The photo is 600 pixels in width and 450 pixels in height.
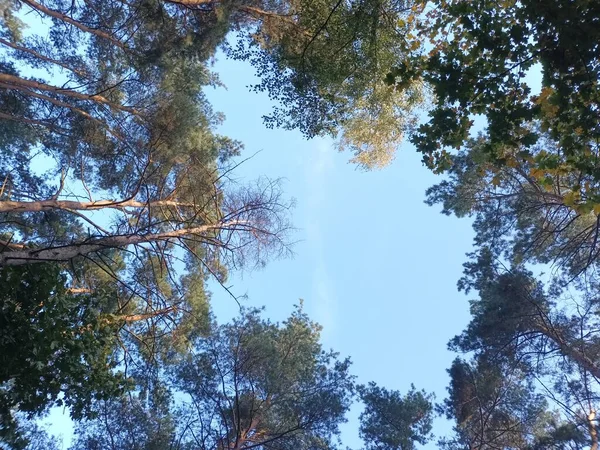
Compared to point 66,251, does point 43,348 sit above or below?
below

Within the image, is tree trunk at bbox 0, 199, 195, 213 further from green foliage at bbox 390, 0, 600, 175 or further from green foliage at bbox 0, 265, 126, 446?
green foliage at bbox 390, 0, 600, 175

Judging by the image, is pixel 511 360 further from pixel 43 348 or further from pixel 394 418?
pixel 43 348

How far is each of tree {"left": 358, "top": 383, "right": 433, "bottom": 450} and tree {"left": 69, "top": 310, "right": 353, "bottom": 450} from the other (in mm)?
746

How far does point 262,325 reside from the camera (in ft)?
46.2

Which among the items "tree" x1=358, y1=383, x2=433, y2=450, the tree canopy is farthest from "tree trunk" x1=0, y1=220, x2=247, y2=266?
"tree" x1=358, y1=383, x2=433, y2=450

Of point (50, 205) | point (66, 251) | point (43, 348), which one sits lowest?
point (43, 348)

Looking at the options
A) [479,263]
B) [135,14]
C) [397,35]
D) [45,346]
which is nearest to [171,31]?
[135,14]

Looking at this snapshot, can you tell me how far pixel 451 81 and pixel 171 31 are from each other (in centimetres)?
853

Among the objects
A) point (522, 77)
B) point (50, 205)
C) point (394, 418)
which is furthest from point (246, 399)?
point (522, 77)

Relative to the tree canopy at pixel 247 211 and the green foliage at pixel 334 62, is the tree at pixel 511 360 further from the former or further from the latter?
the green foliage at pixel 334 62

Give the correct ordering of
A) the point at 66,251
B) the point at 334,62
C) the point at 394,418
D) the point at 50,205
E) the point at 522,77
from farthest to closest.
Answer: the point at 394,418
the point at 334,62
the point at 50,205
the point at 66,251
the point at 522,77

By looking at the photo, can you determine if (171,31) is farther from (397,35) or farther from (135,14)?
(397,35)

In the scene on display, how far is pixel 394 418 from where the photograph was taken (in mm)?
12195

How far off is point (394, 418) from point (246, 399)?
13.8 ft
